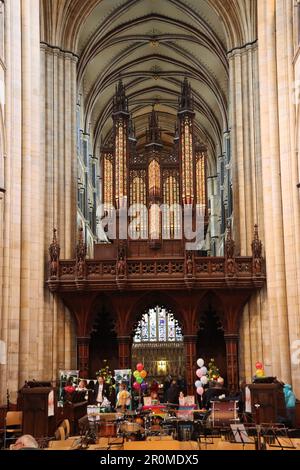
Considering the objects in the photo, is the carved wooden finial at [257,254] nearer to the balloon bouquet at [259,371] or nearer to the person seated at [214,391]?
the person seated at [214,391]

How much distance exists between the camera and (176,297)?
74.8 ft

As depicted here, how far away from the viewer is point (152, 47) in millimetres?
35125

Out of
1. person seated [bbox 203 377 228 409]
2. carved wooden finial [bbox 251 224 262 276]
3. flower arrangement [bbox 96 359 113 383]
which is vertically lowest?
person seated [bbox 203 377 228 409]

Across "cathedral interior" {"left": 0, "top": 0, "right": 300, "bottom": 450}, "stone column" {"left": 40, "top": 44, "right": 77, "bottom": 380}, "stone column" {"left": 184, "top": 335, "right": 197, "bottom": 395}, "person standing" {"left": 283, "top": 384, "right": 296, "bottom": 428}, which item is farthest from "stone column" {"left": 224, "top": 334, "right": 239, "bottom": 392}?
"person standing" {"left": 283, "top": 384, "right": 296, "bottom": 428}

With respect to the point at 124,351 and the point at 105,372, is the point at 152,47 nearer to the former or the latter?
the point at 124,351

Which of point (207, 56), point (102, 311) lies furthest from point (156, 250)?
point (207, 56)

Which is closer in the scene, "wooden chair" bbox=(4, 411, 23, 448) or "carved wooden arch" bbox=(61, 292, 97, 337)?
"wooden chair" bbox=(4, 411, 23, 448)

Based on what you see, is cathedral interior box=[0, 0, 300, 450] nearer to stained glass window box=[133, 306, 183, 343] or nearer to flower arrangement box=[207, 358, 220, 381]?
flower arrangement box=[207, 358, 220, 381]

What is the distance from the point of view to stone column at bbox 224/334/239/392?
2191 cm

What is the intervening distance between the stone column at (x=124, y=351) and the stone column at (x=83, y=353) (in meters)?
1.09

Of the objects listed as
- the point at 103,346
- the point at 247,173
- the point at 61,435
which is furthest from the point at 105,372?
the point at 61,435

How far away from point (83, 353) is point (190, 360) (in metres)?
3.49

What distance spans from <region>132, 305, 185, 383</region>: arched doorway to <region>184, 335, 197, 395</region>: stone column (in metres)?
11.4

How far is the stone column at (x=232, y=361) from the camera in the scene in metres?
21.9
